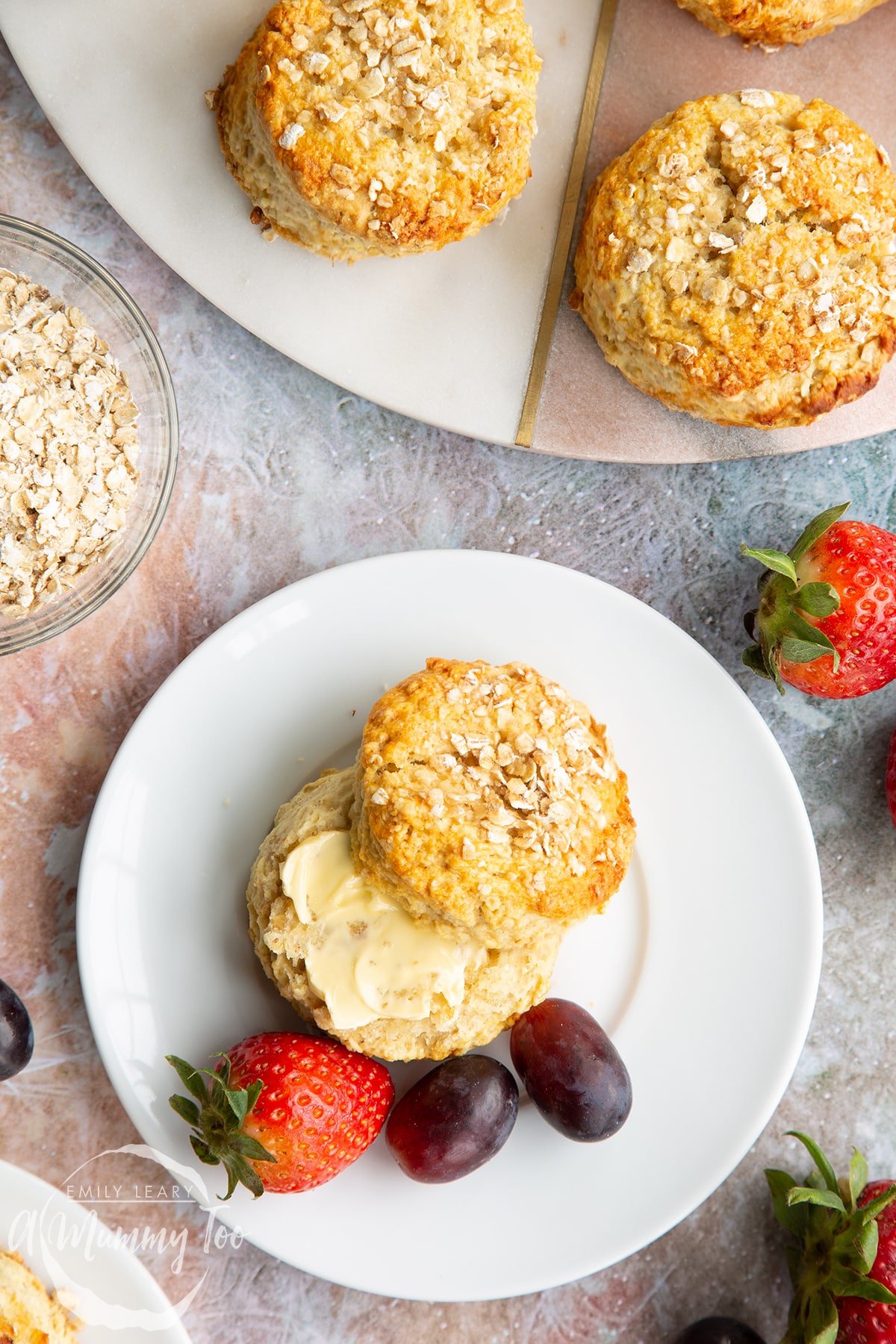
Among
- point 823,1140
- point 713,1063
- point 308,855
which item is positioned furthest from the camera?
point 823,1140

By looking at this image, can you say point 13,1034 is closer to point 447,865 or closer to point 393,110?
point 447,865

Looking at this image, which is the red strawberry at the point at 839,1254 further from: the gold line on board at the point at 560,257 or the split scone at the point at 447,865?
the gold line on board at the point at 560,257

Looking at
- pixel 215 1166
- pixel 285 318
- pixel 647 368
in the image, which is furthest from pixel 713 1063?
pixel 285 318

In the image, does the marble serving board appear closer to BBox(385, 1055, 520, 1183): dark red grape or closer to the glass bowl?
the glass bowl

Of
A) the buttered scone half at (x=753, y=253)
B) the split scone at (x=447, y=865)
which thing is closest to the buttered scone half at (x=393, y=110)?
the buttered scone half at (x=753, y=253)

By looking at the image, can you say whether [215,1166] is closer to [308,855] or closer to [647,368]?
[308,855]
